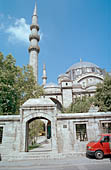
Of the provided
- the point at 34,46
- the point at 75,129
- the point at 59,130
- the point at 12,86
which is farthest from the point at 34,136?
the point at 34,46

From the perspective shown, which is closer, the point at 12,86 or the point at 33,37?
the point at 12,86

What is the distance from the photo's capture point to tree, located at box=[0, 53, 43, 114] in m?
14.5

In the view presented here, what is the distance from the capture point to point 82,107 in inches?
854

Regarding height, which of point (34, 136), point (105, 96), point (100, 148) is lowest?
point (34, 136)

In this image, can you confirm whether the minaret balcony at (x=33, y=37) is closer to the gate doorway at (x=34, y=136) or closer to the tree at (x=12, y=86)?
the tree at (x=12, y=86)

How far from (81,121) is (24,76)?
1178 cm

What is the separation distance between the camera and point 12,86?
15766 mm

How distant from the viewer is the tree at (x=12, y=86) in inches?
569

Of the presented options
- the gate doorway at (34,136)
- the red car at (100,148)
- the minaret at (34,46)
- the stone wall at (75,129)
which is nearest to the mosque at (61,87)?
the minaret at (34,46)

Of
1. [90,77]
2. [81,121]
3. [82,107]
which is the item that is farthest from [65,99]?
[81,121]

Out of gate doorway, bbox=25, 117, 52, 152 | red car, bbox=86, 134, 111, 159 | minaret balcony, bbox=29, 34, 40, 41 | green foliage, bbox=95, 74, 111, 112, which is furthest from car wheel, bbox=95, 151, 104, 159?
A: minaret balcony, bbox=29, 34, 40, 41

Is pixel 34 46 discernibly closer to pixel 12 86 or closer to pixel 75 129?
pixel 12 86

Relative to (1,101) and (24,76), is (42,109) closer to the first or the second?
(1,101)

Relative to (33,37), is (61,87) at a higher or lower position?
lower
